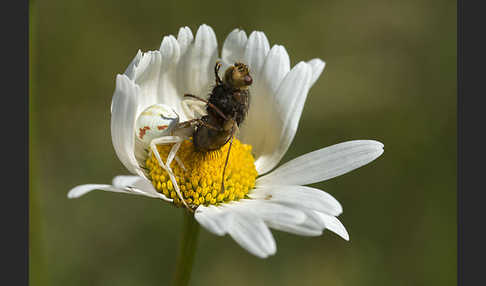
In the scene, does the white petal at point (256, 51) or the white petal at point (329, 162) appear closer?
the white petal at point (329, 162)

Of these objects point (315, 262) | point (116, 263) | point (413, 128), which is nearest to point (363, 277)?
point (315, 262)

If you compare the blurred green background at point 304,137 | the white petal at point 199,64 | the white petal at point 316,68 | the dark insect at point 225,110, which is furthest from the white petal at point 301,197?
the blurred green background at point 304,137

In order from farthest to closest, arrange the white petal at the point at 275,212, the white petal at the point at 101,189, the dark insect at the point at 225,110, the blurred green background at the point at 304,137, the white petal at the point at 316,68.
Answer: the blurred green background at the point at 304,137, the white petal at the point at 316,68, the dark insect at the point at 225,110, the white petal at the point at 275,212, the white petal at the point at 101,189

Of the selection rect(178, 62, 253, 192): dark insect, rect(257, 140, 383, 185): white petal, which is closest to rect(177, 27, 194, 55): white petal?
rect(178, 62, 253, 192): dark insect

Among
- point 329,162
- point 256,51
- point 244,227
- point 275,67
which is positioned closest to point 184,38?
point 256,51

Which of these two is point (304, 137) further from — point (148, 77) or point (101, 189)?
point (101, 189)

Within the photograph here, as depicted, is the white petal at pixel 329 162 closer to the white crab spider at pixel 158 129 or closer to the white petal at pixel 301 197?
the white petal at pixel 301 197

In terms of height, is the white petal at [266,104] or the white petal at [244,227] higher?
the white petal at [266,104]
